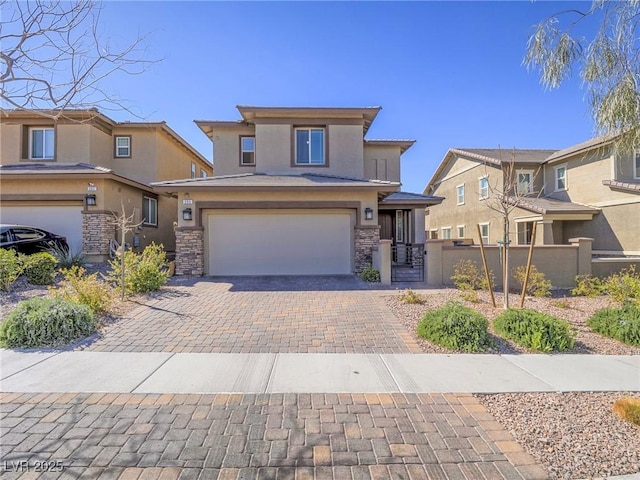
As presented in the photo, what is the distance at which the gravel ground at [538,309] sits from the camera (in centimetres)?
525

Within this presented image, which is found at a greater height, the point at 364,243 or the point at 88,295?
the point at 364,243

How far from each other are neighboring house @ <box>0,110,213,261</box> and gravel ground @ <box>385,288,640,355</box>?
11480 millimetres

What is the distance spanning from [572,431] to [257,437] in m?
2.97

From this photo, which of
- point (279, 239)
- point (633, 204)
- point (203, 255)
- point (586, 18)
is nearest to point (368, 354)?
point (586, 18)

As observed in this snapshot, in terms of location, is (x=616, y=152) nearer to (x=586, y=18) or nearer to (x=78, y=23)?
(x=586, y=18)

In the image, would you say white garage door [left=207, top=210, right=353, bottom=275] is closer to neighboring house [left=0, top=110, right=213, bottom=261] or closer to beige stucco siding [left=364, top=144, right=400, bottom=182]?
neighboring house [left=0, top=110, right=213, bottom=261]

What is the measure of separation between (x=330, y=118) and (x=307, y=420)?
13.4 m

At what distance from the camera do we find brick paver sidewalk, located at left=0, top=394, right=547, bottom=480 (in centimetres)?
256

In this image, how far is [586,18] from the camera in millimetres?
→ 5051

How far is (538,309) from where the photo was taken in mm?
7594

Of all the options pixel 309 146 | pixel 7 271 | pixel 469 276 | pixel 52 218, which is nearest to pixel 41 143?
pixel 52 218

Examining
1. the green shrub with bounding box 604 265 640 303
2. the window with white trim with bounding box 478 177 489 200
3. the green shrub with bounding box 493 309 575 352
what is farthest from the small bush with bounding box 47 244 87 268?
the window with white trim with bounding box 478 177 489 200

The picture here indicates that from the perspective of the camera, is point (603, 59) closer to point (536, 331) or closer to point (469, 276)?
point (536, 331)

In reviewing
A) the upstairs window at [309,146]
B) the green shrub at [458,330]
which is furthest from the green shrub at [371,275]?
the upstairs window at [309,146]
